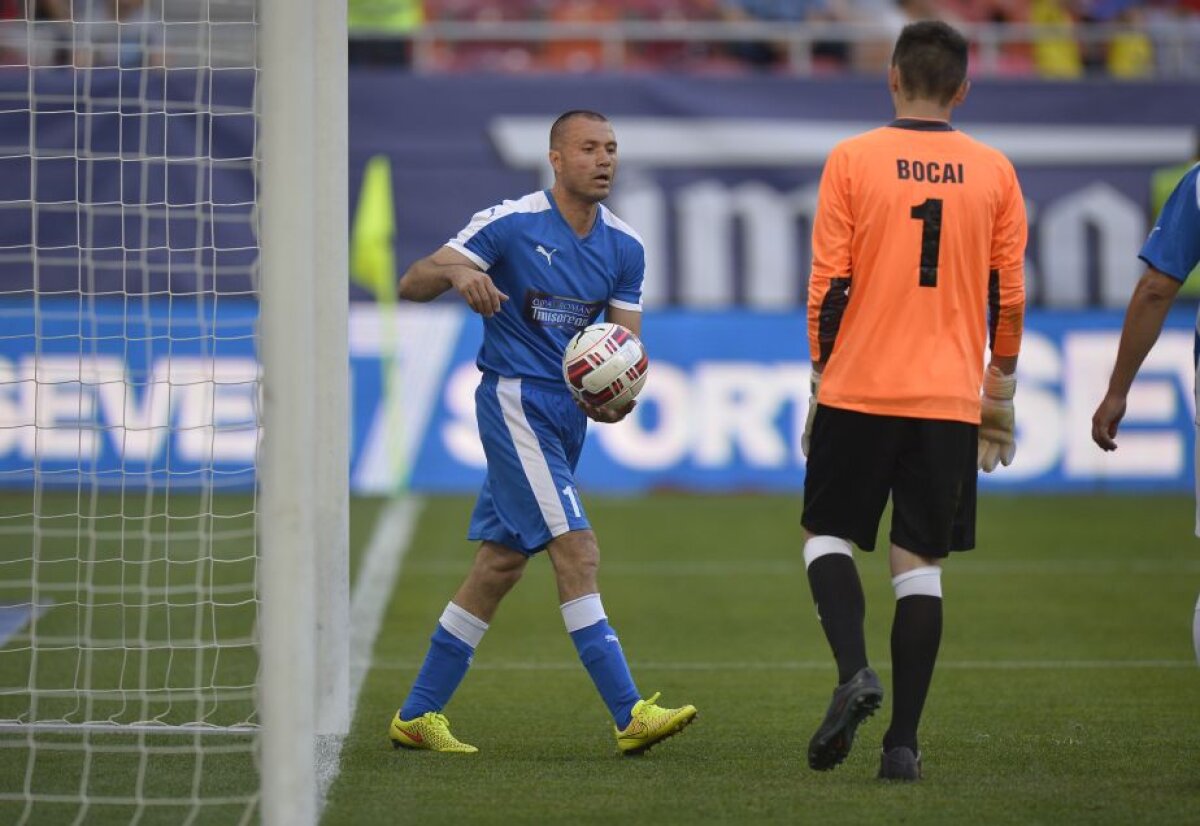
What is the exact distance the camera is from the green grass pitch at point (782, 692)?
4.85 meters

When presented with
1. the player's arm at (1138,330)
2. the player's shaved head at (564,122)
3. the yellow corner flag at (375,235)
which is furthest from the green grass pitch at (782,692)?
the yellow corner flag at (375,235)

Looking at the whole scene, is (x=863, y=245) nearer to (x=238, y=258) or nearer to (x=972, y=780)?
(x=972, y=780)

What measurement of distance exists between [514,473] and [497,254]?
0.71 metres

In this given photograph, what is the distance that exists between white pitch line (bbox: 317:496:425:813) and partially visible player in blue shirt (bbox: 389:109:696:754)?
1.47 ft

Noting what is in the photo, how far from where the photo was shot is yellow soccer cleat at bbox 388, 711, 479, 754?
5.68 m

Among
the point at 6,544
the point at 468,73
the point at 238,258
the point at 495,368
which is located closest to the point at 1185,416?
the point at 468,73

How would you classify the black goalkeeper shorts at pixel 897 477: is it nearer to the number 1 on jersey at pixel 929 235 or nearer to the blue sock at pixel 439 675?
the number 1 on jersey at pixel 929 235

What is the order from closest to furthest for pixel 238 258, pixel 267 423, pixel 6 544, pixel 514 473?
pixel 267 423 → pixel 514 473 → pixel 6 544 → pixel 238 258

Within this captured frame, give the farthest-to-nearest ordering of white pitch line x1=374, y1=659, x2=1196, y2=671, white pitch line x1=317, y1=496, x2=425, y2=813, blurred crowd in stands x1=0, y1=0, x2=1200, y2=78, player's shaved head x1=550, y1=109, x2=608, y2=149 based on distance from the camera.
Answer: blurred crowd in stands x1=0, y1=0, x2=1200, y2=78, white pitch line x1=374, y1=659, x2=1196, y2=671, player's shaved head x1=550, y1=109, x2=608, y2=149, white pitch line x1=317, y1=496, x2=425, y2=813

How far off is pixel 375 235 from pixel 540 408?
9.68m

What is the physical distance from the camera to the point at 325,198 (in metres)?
5.79

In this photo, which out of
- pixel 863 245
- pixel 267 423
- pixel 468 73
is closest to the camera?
pixel 267 423

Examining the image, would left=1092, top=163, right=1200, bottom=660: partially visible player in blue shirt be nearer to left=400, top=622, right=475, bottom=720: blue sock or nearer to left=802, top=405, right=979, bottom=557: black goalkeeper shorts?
Answer: left=802, top=405, right=979, bottom=557: black goalkeeper shorts

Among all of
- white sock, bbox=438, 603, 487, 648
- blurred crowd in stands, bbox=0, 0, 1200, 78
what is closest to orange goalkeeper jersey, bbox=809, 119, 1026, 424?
white sock, bbox=438, 603, 487, 648
